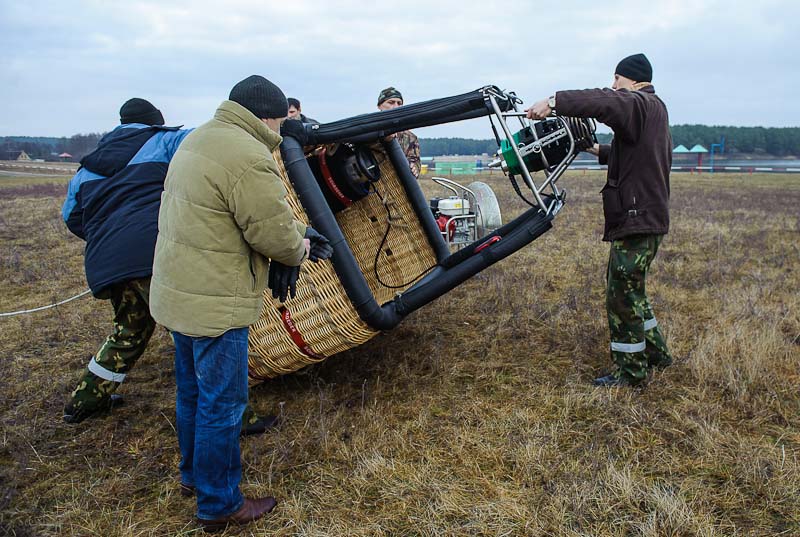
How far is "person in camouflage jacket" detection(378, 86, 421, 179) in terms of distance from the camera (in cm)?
598

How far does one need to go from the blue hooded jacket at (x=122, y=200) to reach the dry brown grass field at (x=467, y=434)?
98 cm

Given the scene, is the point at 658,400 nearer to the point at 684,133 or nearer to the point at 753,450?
the point at 753,450

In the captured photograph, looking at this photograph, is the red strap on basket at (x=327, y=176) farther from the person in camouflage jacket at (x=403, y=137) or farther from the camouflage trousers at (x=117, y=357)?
the person in camouflage jacket at (x=403, y=137)

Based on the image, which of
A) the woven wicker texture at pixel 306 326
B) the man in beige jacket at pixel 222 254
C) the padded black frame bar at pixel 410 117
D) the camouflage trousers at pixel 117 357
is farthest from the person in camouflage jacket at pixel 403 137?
the man in beige jacket at pixel 222 254

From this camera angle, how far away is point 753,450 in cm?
288

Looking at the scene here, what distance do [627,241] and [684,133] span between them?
8376cm

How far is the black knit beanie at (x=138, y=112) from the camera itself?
3.52 metres

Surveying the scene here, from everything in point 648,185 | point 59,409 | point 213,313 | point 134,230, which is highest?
point 648,185

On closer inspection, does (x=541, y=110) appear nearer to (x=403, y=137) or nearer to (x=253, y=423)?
(x=253, y=423)

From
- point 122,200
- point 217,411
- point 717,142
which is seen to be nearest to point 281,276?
point 217,411

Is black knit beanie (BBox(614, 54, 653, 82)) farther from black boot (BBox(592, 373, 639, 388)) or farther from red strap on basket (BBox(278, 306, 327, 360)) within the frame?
red strap on basket (BBox(278, 306, 327, 360))

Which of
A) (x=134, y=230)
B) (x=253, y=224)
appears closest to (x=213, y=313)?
(x=253, y=224)

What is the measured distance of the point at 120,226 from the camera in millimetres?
3115

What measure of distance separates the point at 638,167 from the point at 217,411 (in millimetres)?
2691
